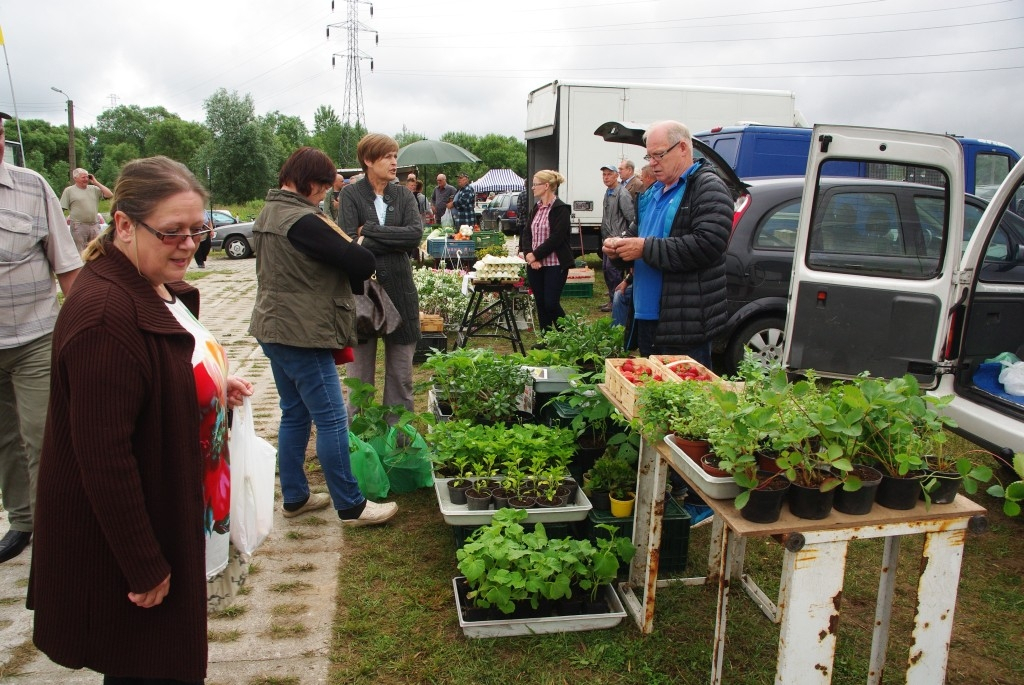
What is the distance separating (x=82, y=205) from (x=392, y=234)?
319 inches

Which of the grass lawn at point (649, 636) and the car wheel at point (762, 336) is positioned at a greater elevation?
the car wheel at point (762, 336)

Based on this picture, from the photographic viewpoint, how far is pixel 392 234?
14.3ft

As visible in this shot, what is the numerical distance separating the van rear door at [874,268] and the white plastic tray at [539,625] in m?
2.18

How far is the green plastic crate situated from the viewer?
1062 centimetres

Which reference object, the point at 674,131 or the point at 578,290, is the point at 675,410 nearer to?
the point at 674,131

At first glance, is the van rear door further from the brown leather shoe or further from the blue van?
the blue van

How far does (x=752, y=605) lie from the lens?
10.5 feet

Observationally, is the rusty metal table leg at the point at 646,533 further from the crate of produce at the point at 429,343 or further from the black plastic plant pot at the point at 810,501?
the crate of produce at the point at 429,343

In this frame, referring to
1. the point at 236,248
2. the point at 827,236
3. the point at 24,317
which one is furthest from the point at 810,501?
the point at 236,248

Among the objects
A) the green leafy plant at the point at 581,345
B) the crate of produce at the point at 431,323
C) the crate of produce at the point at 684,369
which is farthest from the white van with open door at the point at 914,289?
the crate of produce at the point at 431,323

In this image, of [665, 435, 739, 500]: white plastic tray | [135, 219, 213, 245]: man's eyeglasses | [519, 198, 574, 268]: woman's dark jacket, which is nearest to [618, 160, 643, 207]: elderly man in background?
[519, 198, 574, 268]: woman's dark jacket

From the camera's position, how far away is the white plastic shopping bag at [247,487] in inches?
83.0

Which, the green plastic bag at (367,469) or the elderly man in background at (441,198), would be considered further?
the elderly man in background at (441,198)

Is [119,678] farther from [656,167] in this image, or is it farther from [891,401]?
[656,167]
